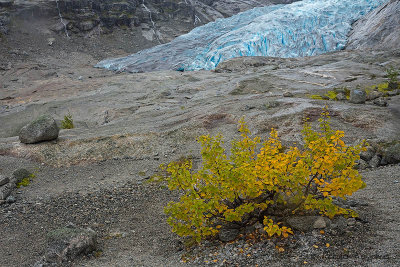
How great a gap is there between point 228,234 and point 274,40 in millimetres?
31573

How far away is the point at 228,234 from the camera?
548 centimetres

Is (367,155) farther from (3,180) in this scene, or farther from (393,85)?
(3,180)

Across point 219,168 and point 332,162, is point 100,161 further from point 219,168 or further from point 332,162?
point 332,162


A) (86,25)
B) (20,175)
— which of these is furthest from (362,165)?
(86,25)

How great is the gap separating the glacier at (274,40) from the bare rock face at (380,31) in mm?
2026

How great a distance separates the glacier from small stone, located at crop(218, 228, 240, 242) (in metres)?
28.4

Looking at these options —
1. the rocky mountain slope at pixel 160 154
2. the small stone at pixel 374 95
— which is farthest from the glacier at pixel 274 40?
the small stone at pixel 374 95

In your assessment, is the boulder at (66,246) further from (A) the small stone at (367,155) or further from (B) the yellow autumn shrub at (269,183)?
(A) the small stone at (367,155)

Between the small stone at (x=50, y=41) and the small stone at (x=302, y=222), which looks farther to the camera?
the small stone at (x=50, y=41)

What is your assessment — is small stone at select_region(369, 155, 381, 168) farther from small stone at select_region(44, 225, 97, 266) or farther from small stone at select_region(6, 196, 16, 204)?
small stone at select_region(6, 196, 16, 204)

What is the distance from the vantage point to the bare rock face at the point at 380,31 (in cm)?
2817

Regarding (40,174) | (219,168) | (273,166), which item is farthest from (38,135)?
(273,166)

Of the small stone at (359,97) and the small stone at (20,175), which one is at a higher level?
the small stone at (359,97)

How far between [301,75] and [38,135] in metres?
17.0
